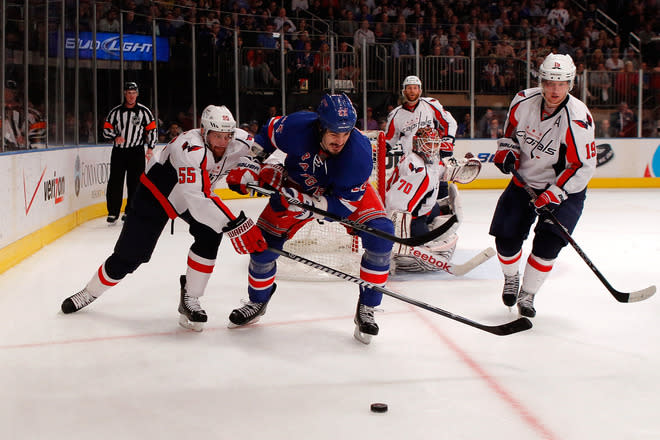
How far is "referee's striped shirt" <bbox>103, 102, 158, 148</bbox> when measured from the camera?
668cm

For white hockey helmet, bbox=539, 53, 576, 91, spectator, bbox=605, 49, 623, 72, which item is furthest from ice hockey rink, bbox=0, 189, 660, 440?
spectator, bbox=605, 49, 623, 72

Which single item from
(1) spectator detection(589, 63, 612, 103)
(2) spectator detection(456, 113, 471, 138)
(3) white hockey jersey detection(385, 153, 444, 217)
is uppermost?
(1) spectator detection(589, 63, 612, 103)

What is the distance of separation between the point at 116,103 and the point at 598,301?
5.87m

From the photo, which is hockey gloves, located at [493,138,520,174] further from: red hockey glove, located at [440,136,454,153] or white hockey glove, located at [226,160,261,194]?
red hockey glove, located at [440,136,454,153]

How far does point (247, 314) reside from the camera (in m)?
3.23

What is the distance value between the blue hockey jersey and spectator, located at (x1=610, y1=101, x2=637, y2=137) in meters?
8.70

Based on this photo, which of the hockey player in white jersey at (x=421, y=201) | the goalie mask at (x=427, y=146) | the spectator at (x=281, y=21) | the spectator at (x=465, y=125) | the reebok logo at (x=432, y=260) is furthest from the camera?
the spectator at (x=465, y=125)

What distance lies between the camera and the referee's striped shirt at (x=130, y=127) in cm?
668

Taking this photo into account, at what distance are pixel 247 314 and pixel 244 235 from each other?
489 mm

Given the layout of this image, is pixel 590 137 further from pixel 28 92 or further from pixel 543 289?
pixel 28 92

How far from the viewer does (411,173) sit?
454 cm

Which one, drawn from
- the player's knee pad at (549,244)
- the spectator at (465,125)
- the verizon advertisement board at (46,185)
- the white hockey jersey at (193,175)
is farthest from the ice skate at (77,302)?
the spectator at (465,125)

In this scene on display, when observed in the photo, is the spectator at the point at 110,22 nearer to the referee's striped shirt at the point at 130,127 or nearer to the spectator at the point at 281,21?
the referee's striped shirt at the point at 130,127

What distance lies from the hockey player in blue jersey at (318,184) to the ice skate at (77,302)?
729 millimetres
